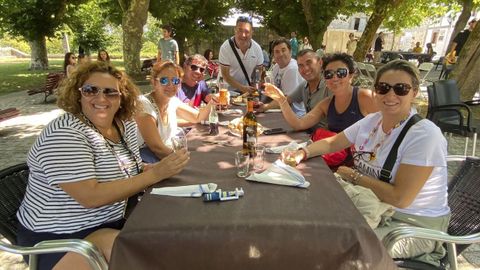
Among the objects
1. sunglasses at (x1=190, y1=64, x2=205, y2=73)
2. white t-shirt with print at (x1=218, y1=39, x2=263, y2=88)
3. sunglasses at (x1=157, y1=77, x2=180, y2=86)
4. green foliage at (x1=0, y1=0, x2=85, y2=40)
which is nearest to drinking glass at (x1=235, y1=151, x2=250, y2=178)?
sunglasses at (x1=157, y1=77, x2=180, y2=86)

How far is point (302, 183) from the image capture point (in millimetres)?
1850

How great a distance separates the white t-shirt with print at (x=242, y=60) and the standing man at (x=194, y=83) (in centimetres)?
100

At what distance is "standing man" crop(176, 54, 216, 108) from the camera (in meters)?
4.30

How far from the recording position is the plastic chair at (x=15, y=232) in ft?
5.30

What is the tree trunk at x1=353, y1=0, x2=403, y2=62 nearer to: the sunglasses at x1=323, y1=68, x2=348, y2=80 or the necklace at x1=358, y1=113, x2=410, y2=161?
the sunglasses at x1=323, y1=68, x2=348, y2=80

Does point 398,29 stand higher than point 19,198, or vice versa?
point 398,29

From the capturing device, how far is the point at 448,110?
4.81 metres

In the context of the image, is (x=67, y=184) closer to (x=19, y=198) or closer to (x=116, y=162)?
(x=116, y=162)

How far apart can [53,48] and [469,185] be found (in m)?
47.0

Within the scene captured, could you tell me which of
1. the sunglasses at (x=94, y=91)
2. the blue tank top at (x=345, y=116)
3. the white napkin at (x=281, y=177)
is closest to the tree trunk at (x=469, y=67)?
the blue tank top at (x=345, y=116)

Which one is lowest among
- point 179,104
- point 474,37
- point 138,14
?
point 179,104

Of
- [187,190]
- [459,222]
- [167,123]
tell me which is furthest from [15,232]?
[459,222]

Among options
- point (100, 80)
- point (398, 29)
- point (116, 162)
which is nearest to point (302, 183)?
point (116, 162)

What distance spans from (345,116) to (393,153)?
122cm
